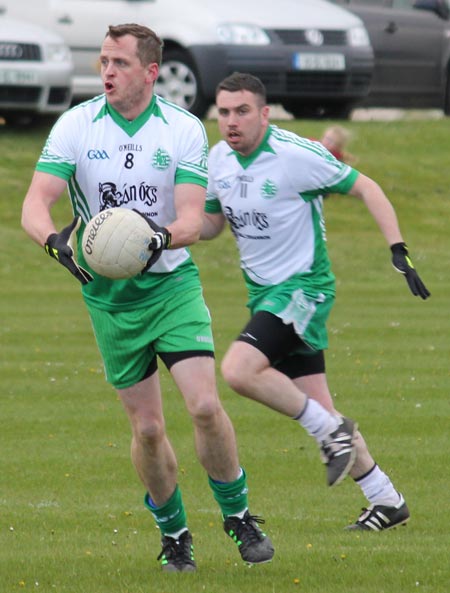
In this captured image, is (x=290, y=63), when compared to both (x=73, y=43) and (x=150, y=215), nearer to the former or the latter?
(x=73, y=43)

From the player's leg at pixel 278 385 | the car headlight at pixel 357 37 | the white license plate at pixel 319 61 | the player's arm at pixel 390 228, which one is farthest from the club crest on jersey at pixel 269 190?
the car headlight at pixel 357 37

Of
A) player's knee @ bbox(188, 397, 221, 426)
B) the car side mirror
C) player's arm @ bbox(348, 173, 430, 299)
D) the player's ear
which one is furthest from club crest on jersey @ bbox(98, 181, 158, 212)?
the car side mirror

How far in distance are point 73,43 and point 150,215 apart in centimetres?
1648

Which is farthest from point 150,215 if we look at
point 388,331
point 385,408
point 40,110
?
point 40,110

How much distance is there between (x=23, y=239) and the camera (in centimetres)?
2161

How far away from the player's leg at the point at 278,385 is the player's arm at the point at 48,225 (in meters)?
1.23

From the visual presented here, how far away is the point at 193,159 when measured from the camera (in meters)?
7.75

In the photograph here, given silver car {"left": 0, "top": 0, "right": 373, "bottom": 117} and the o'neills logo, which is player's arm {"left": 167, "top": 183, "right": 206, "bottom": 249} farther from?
silver car {"left": 0, "top": 0, "right": 373, "bottom": 117}

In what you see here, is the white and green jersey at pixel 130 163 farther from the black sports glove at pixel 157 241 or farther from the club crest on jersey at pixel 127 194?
the black sports glove at pixel 157 241

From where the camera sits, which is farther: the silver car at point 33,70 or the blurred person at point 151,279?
the silver car at point 33,70

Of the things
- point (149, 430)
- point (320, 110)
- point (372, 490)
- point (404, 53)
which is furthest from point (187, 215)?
point (404, 53)

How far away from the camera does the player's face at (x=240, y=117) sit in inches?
353

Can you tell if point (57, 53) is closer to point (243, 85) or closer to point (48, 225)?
point (243, 85)

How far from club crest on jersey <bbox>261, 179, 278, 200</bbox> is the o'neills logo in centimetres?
153
